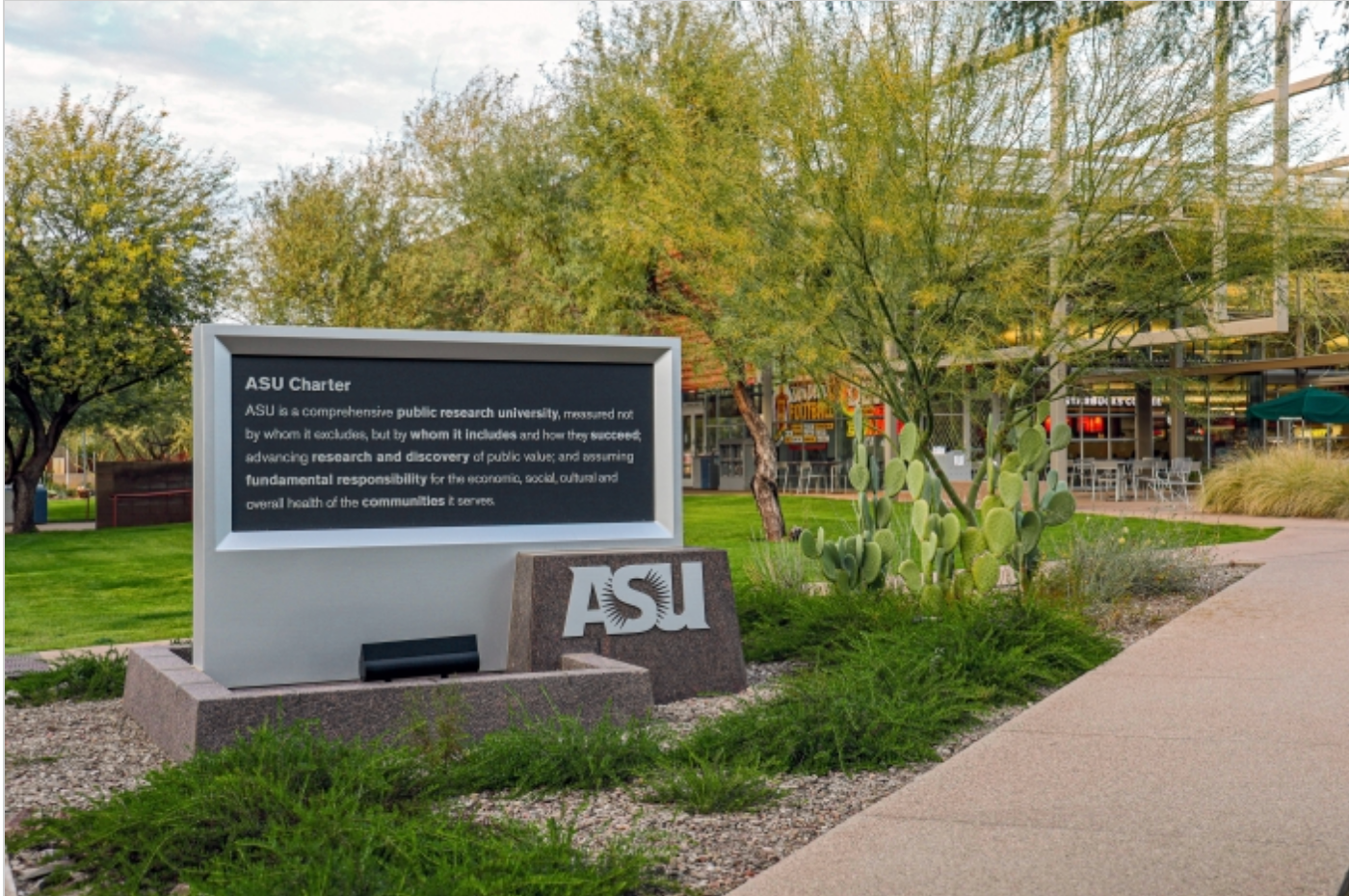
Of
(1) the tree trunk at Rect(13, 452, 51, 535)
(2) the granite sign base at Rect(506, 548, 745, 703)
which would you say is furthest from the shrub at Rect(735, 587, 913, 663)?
(1) the tree trunk at Rect(13, 452, 51, 535)

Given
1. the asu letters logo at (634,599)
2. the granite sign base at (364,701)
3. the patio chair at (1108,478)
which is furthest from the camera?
the patio chair at (1108,478)

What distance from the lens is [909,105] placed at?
10219mm

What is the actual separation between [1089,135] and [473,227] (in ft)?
50.0

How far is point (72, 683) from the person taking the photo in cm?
825

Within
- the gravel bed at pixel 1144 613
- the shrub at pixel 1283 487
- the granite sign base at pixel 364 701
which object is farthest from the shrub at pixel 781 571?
the shrub at pixel 1283 487

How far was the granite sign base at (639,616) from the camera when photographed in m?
7.36

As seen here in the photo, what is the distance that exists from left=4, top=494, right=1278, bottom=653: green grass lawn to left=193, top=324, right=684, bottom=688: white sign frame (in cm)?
414

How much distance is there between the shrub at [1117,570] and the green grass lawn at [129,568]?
40 centimetres

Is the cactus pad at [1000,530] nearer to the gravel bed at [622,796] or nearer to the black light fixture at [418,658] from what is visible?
the gravel bed at [622,796]

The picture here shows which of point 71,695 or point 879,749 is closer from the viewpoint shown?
point 879,749

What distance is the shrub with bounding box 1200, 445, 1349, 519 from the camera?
2153 cm

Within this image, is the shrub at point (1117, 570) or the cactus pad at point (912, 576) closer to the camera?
the cactus pad at point (912, 576)

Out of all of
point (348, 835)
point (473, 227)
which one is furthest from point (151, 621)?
point (473, 227)

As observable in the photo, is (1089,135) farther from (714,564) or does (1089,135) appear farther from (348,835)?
(348,835)
